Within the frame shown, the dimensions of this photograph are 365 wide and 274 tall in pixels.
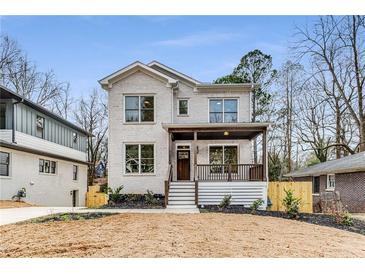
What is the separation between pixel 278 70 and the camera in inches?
693

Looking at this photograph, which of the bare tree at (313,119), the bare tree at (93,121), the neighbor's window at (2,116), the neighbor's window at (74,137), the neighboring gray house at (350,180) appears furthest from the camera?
the neighbor's window at (74,137)

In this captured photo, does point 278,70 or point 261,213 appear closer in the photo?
point 261,213

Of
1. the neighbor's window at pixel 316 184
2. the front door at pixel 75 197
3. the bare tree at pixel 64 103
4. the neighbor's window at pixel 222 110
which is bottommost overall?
the front door at pixel 75 197

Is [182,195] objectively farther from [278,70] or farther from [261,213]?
[278,70]

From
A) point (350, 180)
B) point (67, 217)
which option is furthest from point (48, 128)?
point (350, 180)

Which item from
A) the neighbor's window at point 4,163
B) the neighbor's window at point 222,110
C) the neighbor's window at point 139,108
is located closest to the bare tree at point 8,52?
the neighbor's window at point 4,163

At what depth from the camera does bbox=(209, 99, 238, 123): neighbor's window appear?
601 inches

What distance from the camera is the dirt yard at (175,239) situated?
5402mm

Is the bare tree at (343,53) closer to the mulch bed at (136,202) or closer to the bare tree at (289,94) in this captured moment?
the bare tree at (289,94)

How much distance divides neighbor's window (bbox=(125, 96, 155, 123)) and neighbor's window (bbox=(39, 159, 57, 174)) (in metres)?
4.87

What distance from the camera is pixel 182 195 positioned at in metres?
12.6

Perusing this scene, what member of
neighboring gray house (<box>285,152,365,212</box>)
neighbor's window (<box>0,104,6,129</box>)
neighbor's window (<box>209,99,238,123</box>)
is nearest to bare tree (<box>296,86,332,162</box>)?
neighboring gray house (<box>285,152,365,212</box>)
